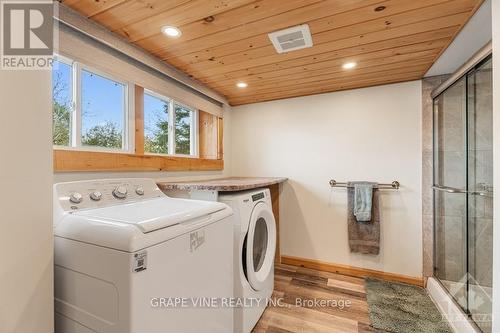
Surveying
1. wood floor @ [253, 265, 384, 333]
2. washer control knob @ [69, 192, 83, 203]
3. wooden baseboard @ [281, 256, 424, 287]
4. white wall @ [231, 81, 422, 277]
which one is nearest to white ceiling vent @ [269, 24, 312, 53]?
white wall @ [231, 81, 422, 277]

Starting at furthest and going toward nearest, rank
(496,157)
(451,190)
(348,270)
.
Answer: (348,270), (451,190), (496,157)

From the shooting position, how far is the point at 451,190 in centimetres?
177

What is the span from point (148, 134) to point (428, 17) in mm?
1994

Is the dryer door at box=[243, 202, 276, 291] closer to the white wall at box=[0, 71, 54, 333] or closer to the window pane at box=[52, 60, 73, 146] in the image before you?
the white wall at box=[0, 71, 54, 333]

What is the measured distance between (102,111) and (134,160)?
39 cm

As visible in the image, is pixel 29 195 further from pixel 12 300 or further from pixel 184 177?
pixel 184 177

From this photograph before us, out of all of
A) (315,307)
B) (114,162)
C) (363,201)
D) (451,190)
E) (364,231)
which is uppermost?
(114,162)

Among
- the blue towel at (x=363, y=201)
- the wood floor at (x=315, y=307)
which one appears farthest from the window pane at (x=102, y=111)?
the blue towel at (x=363, y=201)

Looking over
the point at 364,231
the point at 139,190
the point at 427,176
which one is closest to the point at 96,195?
the point at 139,190

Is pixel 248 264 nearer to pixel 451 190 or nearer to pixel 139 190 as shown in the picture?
pixel 139 190

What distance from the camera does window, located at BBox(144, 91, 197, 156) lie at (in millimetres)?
1973

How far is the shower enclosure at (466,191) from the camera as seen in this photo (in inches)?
59.1

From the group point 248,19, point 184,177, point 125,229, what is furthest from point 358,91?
point 125,229

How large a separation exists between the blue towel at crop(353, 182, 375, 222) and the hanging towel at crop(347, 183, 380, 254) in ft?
0.20
